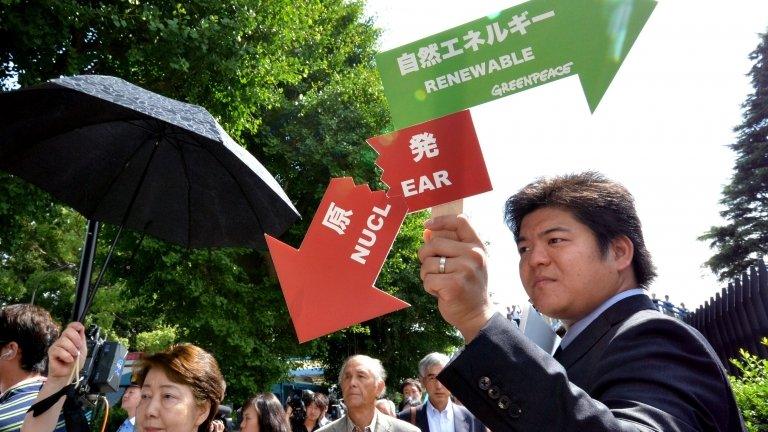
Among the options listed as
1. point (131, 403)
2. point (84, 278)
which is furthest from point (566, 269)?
point (131, 403)

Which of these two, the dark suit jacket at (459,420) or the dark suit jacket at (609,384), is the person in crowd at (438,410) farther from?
the dark suit jacket at (609,384)

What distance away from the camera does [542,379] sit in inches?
43.8

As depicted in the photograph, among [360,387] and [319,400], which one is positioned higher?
[360,387]

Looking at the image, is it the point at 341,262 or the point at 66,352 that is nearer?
the point at 341,262

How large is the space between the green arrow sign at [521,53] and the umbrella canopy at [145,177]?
5.60ft

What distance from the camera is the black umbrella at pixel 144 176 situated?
9.96ft

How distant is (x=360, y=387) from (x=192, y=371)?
1.78 meters

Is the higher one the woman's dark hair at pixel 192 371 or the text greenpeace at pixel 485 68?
the text greenpeace at pixel 485 68

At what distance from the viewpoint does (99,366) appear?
2682mm

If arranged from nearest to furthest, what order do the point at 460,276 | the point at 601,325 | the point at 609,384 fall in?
the point at 460,276, the point at 609,384, the point at 601,325

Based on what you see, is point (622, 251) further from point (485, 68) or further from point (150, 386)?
point (150, 386)

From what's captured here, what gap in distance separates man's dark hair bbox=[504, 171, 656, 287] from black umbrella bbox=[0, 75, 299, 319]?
157 cm

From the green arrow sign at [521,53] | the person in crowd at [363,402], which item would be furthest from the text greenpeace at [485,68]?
the person in crowd at [363,402]

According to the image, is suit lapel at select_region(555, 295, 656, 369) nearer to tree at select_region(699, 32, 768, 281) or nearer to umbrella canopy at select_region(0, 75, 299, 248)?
umbrella canopy at select_region(0, 75, 299, 248)
